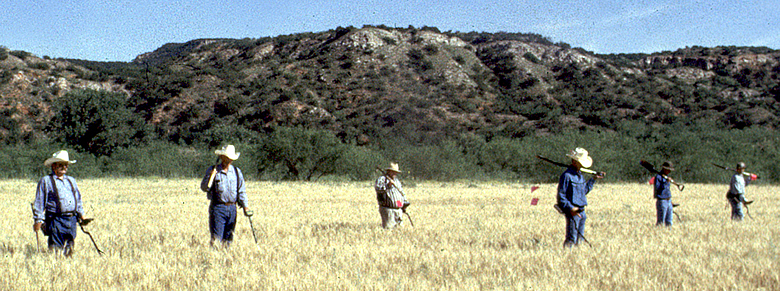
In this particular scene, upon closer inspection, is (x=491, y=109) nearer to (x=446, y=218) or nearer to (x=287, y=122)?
(x=287, y=122)

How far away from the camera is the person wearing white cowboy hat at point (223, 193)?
9398 millimetres

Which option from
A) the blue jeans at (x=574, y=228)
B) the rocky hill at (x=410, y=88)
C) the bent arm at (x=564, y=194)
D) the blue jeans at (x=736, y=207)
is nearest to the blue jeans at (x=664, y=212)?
the blue jeans at (x=736, y=207)

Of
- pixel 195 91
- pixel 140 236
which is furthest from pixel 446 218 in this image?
pixel 195 91

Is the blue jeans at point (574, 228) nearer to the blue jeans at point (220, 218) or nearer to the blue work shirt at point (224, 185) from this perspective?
the blue work shirt at point (224, 185)

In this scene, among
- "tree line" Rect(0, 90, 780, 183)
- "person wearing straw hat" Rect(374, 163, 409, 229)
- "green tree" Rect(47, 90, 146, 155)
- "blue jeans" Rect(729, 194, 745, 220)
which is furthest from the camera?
"green tree" Rect(47, 90, 146, 155)

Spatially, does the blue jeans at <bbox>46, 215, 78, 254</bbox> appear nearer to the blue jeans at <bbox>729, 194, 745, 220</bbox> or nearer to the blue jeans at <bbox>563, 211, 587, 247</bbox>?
the blue jeans at <bbox>563, 211, 587, 247</bbox>

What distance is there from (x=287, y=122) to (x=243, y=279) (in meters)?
53.7

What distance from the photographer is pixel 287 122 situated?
197ft

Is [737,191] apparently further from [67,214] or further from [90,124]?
[90,124]

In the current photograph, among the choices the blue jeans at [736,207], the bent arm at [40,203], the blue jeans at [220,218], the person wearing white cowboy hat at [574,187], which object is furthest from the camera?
the blue jeans at [736,207]

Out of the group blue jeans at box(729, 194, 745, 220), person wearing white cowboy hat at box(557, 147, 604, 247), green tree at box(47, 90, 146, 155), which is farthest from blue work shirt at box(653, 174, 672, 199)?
green tree at box(47, 90, 146, 155)

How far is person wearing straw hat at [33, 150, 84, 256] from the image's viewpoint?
8.43 metres

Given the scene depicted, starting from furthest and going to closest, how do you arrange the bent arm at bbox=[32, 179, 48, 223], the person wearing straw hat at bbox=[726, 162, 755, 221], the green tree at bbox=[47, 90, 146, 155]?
the green tree at bbox=[47, 90, 146, 155]
the person wearing straw hat at bbox=[726, 162, 755, 221]
the bent arm at bbox=[32, 179, 48, 223]

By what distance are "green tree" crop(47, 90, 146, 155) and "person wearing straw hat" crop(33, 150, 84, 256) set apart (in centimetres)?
4764
